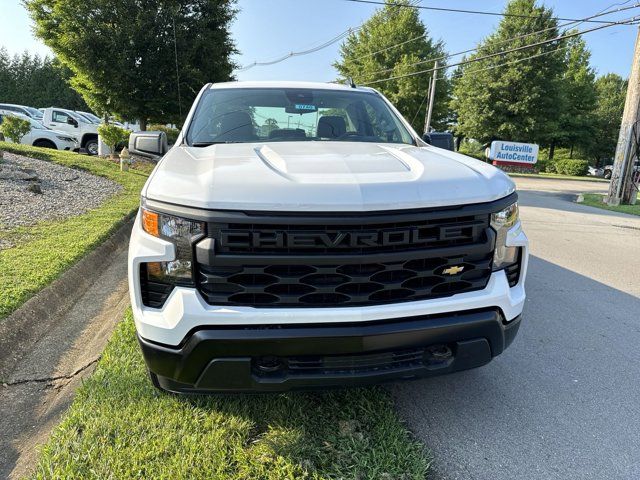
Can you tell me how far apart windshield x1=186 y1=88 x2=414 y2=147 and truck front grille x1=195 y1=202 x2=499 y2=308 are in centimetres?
143

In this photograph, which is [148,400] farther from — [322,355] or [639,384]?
[639,384]

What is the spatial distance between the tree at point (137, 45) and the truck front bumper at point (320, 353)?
12149 millimetres

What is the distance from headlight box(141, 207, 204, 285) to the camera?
190 cm

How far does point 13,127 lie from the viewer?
42.2ft

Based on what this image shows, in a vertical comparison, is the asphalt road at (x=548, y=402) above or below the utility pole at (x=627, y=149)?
below

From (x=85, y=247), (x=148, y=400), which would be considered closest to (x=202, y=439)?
(x=148, y=400)

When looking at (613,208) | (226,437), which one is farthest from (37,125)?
(613,208)

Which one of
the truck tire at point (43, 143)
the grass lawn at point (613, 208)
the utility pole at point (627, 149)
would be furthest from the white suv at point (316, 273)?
the truck tire at point (43, 143)

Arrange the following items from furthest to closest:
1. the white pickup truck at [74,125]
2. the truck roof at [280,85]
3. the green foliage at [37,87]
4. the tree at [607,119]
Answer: the green foliage at [37,87], the tree at [607,119], the white pickup truck at [74,125], the truck roof at [280,85]

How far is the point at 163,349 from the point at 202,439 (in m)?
0.54

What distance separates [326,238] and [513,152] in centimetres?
2342

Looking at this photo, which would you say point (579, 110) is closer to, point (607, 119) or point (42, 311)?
point (607, 119)

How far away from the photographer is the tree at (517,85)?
28703 millimetres

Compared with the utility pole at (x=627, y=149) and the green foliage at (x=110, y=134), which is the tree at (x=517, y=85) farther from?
the green foliage at (x=110, y=134)
